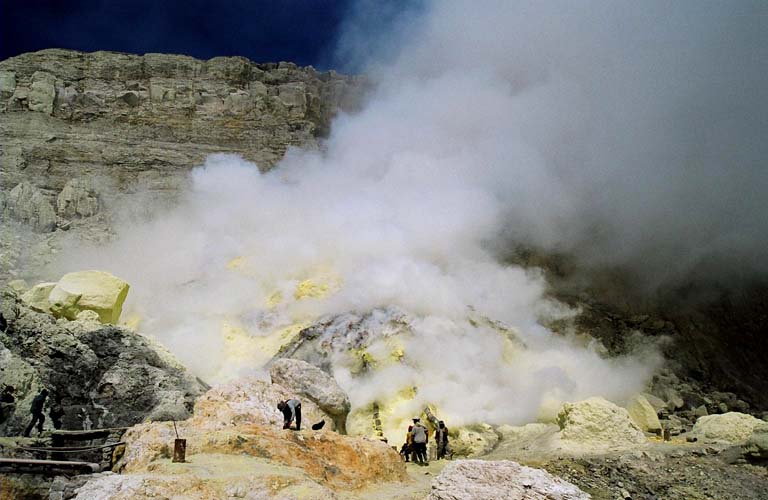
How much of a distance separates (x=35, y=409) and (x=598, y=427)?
42.0 feet

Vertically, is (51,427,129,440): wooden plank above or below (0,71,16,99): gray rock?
below

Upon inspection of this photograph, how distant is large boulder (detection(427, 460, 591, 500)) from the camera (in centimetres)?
607

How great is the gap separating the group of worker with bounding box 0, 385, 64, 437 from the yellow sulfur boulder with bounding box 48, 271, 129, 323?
26.3 feet

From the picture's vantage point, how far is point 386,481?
10.6 meters

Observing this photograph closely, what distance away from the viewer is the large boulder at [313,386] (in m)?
14.5


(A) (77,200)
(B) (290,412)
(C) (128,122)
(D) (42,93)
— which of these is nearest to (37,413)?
(B) (290,412)

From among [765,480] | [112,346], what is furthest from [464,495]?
[112,346]

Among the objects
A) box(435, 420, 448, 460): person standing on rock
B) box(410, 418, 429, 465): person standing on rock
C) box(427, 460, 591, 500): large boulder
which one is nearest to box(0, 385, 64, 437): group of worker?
box(410, 418, 429, 465): person standing on rock

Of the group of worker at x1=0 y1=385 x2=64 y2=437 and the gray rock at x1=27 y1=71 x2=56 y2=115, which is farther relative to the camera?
the gray rock at x1=27 y1=71 x2=56 y2=115

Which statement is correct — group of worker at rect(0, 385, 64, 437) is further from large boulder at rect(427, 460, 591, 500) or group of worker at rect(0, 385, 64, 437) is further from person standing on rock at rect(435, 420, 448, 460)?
large boulder at rect(427, 460, 591, 500)

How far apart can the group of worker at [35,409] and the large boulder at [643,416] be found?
17.0m

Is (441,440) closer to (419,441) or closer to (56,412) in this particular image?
(419,441)

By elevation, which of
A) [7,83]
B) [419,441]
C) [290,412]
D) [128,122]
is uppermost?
[7,83]

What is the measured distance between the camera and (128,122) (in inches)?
1565
